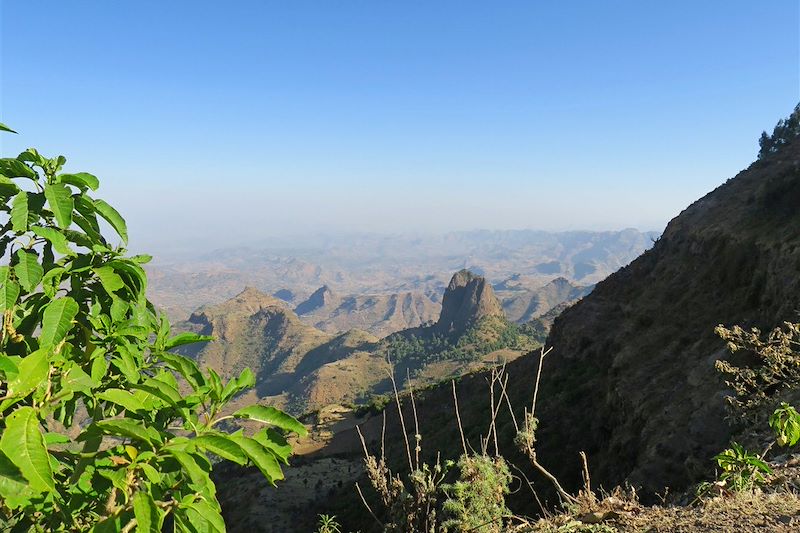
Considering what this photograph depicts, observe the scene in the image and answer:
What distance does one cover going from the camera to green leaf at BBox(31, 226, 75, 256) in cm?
221

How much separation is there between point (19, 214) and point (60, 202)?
0.57ft

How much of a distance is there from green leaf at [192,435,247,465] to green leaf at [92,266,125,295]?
Result: 0.89 m

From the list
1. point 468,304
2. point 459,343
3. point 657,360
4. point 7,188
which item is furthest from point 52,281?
point 468,304

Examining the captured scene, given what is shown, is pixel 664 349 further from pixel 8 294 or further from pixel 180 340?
pixel 8 294

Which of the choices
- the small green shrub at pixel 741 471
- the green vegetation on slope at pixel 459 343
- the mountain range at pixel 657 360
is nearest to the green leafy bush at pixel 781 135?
the mountain range at pixel 657 360

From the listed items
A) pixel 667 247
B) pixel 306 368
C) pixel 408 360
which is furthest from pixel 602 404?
pixel 306 368

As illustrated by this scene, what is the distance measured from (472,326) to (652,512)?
146043 millimetres

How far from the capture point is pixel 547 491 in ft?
43.7

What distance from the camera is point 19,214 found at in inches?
86.5

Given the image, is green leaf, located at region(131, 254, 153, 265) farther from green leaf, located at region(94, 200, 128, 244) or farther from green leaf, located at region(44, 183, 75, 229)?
green leaf, located at region(44, 183, 75, 229)

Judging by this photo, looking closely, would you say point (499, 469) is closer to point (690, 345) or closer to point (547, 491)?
point (547, 491)

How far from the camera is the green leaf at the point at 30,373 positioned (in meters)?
1.79

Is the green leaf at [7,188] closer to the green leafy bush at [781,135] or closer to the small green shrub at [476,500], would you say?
the small green shrub at [476,500]

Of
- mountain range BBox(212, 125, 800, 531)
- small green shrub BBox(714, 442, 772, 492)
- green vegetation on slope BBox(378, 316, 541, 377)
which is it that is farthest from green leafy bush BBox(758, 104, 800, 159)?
green vegetation on slope BBox(378, 316, 541, 377)
